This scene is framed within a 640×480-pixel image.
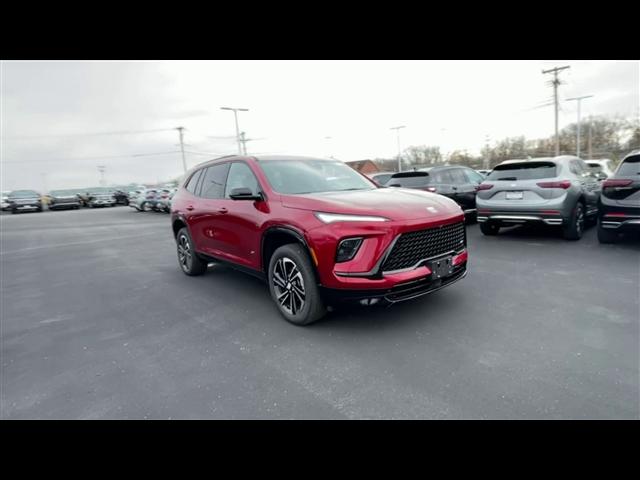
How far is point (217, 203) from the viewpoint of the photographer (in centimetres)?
480

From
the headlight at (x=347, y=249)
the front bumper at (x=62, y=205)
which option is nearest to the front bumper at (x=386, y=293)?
the headlight at (x=347, y=249)

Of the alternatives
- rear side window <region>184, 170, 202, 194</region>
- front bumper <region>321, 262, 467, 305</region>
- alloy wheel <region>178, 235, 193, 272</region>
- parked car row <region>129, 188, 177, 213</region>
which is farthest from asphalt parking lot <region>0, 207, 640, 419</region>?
parked car row <region>129, 188, 177, 213</region>

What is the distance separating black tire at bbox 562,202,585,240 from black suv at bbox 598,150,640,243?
662mm

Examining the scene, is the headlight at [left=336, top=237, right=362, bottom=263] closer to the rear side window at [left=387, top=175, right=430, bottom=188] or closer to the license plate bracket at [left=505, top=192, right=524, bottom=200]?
the license plate bracket at [left=505, top=192, right=524, bottom=200]

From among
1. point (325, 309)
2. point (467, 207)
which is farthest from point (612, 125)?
point (325, 309)

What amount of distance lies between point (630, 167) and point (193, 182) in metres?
7.05

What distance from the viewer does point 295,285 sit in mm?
3590

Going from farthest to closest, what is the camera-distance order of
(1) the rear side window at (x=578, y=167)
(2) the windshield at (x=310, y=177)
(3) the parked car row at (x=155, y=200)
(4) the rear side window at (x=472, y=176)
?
(3) the parked car row at (x=155, y=200) < (4) the rear side window at (x=472, y=176) < (1) the rear side window at (x=578, y=167) < (2) the windshield at (x=310, y=177)

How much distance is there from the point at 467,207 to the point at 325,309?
6.98m

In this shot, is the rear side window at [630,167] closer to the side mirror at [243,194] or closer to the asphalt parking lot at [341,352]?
the asphalt parking lot at [341,352]

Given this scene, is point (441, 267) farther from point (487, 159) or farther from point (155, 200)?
point (487, 159)

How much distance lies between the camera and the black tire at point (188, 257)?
228 inches

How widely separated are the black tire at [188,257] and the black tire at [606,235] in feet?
22.9
